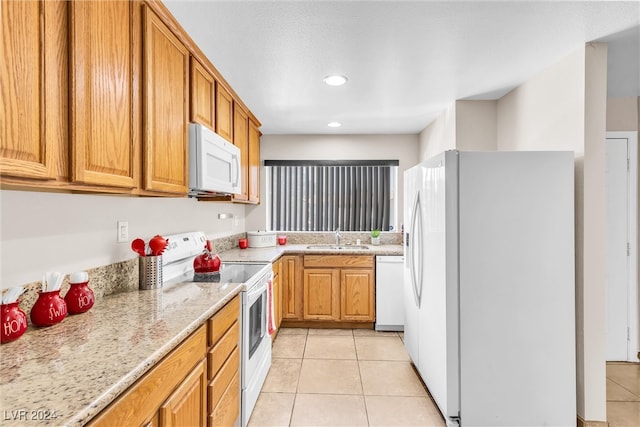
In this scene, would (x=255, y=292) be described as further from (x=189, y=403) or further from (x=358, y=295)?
(x=358, y=295)

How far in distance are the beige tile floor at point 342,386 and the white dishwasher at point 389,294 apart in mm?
225

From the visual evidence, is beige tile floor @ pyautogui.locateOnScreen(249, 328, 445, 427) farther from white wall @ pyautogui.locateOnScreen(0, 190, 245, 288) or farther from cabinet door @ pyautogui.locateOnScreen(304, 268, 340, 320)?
white wall @ pyautogui.locateOnScreen(0, 190, 245, 288)

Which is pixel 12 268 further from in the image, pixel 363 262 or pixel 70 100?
pixel 363 262

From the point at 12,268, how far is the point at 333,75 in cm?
211

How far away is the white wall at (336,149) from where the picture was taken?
14.1 ft

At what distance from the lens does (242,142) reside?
333 centimetres

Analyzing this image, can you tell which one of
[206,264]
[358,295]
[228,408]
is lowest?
[228,408]

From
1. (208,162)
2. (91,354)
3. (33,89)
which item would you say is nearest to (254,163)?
(208,162)

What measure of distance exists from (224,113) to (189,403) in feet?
6.96

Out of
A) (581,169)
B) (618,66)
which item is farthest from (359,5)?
(618,66)

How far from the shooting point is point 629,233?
296cm

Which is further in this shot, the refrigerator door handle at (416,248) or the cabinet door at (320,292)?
the cabinet door at (320,292)

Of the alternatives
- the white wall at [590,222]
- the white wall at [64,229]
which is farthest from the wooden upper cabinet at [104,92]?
the white wall at [590,222]

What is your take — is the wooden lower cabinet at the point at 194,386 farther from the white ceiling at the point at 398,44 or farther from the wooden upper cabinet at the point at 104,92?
the white ceiling at the point at 398,44
